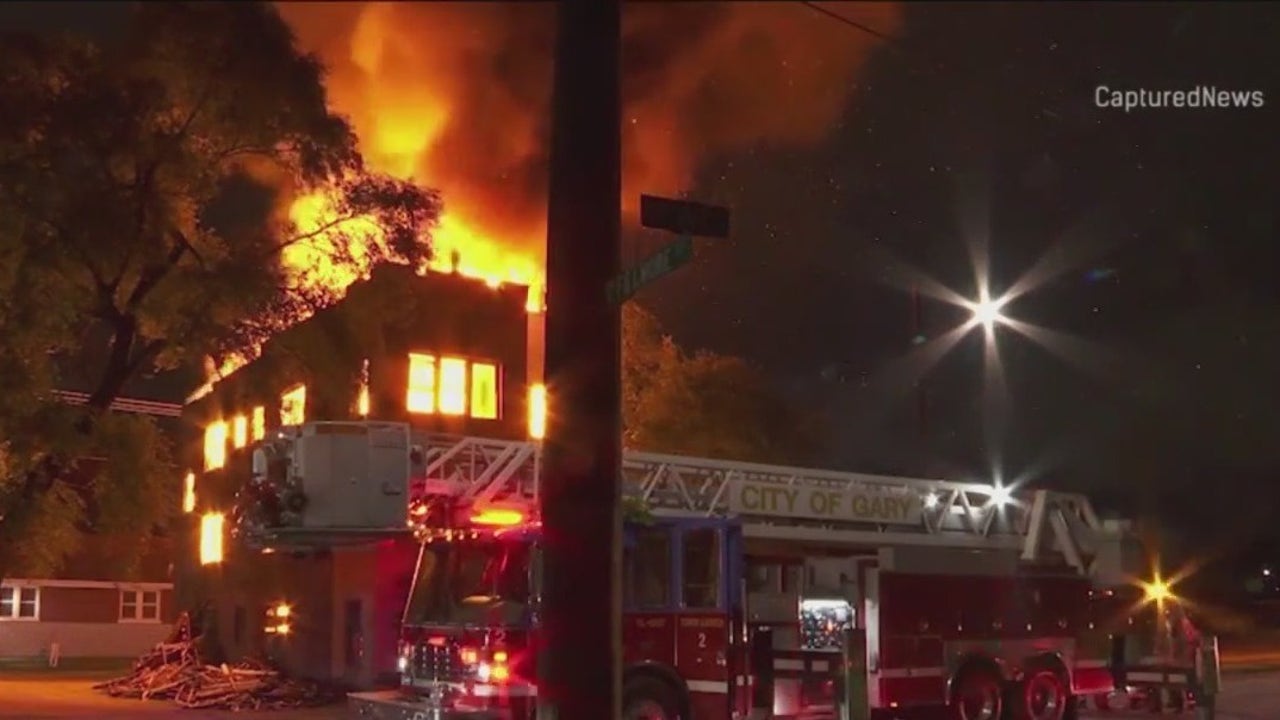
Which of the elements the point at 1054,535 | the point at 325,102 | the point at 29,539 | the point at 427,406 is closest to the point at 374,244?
the point at 325,102

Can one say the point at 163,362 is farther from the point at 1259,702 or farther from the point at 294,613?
the point at 1259,702

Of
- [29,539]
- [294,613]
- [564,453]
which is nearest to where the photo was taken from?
[564,453]

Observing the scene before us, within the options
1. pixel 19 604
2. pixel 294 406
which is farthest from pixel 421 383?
pixel 19 604

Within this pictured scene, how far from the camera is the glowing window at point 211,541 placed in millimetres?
26406

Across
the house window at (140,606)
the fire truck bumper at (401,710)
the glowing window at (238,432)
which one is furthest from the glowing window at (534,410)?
the house window at (140,606)

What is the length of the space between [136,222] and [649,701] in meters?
6.90

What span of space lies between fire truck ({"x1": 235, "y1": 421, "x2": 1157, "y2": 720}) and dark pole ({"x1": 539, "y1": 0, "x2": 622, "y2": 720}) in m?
4.42

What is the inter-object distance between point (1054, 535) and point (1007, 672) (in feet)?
14.6

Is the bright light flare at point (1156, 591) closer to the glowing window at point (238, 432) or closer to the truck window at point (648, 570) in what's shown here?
the truck window at point (648, 570)

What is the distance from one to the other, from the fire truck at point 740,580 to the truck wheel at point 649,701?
2cm

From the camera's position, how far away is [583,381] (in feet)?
20.4

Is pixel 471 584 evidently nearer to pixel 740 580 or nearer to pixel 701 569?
pixel 701 569

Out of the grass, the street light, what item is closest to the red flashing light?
the street light

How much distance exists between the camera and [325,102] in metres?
15.0
